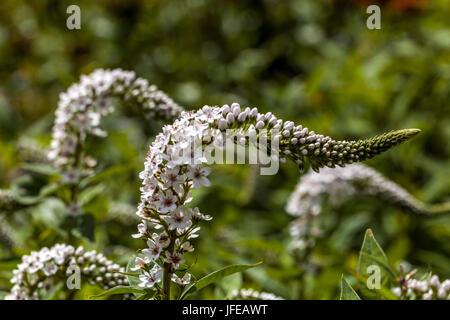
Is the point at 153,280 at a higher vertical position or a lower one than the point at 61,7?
lower

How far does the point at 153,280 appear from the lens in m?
1.77

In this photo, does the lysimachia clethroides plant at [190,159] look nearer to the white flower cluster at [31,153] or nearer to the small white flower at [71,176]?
the small white flower at [71,176]

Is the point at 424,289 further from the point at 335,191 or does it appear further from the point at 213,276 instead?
the point at 335,191

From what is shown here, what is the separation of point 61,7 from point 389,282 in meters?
4.66

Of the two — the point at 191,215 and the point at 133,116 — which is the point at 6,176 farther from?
the point at 191,215

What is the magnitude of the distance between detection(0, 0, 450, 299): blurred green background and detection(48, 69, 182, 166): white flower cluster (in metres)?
0.22

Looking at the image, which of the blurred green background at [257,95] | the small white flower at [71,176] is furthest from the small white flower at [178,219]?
the small white flower at [71,176]

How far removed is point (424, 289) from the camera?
76.6 inches

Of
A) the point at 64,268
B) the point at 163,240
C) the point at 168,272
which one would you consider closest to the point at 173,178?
the point at 163,240

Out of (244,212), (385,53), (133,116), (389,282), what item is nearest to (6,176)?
(133,116)

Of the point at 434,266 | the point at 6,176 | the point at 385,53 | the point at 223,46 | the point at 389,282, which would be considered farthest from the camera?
the point at 223,46

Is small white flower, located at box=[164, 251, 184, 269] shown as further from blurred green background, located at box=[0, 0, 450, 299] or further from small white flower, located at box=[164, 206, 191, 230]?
blurred green background, located at box=[0, 0, 450, 299]

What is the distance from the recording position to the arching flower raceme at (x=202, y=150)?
1682 millimetres
